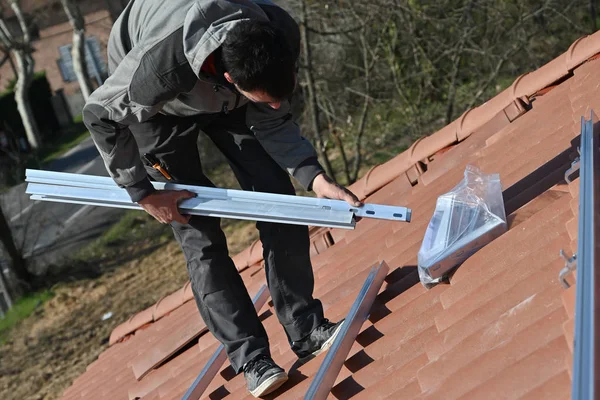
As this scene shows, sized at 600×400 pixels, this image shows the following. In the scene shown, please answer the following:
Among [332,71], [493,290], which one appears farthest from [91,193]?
[332,71]

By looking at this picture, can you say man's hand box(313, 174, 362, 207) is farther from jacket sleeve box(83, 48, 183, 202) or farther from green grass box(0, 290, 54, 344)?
green grass box(0, 290, 54, 344)

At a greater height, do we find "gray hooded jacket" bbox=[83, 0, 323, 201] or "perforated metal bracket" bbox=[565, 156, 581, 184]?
"gray hooded jacket" bbox=[83, 0, 323, 201]

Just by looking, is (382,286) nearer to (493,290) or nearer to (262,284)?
(493,290)

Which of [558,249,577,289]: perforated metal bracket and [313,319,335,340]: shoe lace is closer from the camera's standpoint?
[558,249,577,289]: perforated metal bracket

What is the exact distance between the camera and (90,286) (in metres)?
13.8

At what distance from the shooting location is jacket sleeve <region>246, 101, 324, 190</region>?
306 centimetres

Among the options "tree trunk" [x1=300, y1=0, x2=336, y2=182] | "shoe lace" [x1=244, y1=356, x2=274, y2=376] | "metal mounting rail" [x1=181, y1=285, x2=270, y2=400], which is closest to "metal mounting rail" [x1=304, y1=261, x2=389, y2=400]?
"shoe lace" [x1=244, y1=356, x2=274, y2=376]

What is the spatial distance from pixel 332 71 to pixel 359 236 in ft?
26.0

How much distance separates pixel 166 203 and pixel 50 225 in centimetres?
1460

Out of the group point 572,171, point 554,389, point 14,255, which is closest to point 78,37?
point 14,255

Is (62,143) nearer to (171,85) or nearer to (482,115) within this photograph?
(482,115)

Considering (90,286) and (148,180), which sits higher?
(148,180)

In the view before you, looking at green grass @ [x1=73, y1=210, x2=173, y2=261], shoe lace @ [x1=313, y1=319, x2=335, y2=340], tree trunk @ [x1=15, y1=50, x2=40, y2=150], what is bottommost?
green grass @ [x1=73, y1=210, x2=173, y2=261]

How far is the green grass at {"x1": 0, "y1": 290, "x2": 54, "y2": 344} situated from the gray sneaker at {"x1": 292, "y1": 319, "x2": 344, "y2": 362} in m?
10.7
